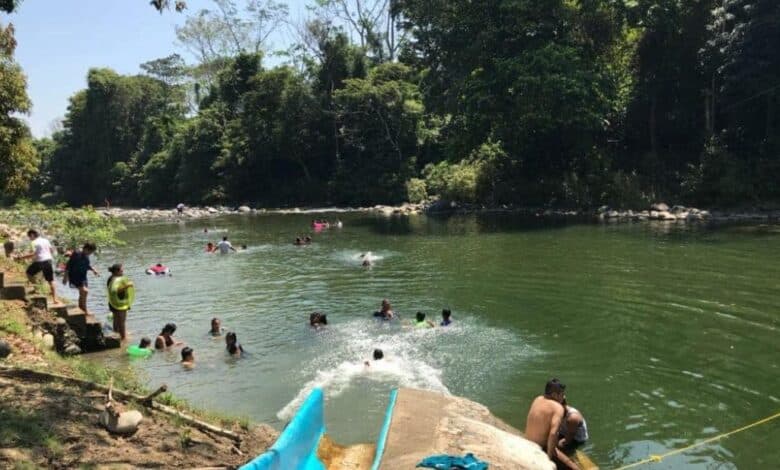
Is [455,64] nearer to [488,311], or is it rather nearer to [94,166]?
[488,311]

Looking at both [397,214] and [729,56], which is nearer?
[729,56]

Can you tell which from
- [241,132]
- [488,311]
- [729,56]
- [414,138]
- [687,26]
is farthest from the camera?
[241,132]

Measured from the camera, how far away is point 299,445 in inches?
286

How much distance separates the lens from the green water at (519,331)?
10508 mm

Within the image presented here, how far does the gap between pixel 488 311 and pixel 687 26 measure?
2836cm

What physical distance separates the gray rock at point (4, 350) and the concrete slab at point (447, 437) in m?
5.84

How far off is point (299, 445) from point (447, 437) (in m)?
1.80

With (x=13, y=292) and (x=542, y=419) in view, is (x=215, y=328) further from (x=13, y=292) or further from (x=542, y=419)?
(x=542, y=419)

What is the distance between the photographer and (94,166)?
242ft

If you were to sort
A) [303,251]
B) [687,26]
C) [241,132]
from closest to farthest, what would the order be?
1. [303,251]
2. [687,26]
3. [241,132]

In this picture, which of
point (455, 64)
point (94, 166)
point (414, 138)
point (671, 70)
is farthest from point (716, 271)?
point (94, 166)

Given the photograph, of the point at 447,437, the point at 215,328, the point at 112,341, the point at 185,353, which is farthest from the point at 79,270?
the point at 447,437

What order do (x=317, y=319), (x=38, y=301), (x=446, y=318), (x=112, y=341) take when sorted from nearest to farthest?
(x=38, y=301)
(x=112, y=341)
(x=446, y=318)
(x=317, y=319)

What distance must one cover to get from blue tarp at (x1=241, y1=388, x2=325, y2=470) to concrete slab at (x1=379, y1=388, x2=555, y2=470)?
961 millimetres
